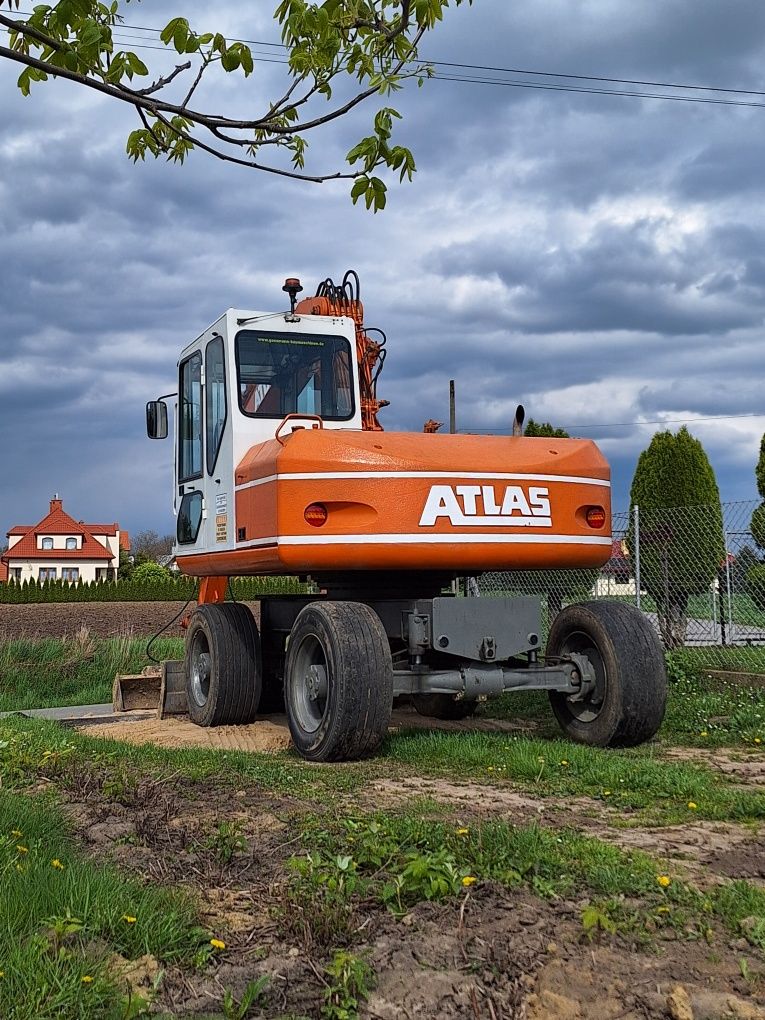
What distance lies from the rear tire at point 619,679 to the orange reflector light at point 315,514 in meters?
2.10

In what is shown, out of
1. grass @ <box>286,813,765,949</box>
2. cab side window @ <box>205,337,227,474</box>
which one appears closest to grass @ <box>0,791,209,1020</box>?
grass @ <box>286,813,765,949</box>

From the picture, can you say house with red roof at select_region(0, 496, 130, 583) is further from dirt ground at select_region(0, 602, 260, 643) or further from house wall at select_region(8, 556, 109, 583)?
dirt ground at select_region(0, 602, 260, 643)

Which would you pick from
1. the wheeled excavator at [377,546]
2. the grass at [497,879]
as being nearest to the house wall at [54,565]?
the wheeled excavator at [377,546]

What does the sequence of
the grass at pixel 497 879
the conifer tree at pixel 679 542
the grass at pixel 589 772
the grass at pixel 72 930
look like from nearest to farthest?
the grass at pixel 72 930
the grass at pixel 497 879
the grass at pixel 589 772
the conifer tree at pixel 679 542

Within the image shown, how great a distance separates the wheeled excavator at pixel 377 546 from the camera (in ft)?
22.4

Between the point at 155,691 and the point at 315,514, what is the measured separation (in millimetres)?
4502

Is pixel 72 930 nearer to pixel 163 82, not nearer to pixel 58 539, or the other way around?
pixel 163 82

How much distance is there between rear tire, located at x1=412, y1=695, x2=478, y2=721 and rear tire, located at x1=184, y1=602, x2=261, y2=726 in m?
1.56

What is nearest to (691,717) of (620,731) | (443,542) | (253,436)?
(620,731)

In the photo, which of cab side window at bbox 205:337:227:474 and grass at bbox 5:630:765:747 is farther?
cab side window at bbox 205:337:227:474

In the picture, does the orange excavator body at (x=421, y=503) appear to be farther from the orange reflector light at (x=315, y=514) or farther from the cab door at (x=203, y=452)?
the cab door at (x=203, y=452)

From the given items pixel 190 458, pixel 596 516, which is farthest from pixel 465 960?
pixel 190 458

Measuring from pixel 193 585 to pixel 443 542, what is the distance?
20434 mm

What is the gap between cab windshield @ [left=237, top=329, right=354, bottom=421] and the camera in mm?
8336
